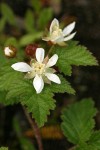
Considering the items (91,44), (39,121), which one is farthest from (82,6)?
(39,121)

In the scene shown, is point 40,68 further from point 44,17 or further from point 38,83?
point 44,17

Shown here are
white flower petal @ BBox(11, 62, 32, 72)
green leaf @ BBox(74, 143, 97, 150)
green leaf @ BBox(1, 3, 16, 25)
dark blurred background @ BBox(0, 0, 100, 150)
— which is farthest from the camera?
green leaf @ BBox(1, 3, 16, 25)

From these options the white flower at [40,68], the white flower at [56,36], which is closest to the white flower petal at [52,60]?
the white flower at [40,68]

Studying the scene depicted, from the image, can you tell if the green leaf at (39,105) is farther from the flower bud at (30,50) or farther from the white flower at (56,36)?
the white flower at (56,36)

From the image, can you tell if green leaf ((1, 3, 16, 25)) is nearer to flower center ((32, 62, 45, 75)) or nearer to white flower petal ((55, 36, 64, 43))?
white flower petal ((55, 36, 64, 43))

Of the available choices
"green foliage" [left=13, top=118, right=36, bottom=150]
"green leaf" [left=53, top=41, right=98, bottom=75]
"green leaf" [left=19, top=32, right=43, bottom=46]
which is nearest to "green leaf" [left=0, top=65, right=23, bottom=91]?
"green leaf" [left=53, top=41, right=98, bottom=75]

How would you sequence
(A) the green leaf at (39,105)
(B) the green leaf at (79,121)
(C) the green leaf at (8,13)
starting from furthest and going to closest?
(C) the green leaf at (8,13), (B) the green leaf at (79,121), (A) the green leaf at (39,105)
